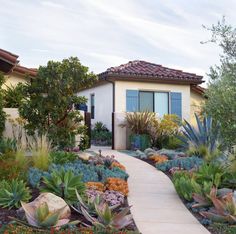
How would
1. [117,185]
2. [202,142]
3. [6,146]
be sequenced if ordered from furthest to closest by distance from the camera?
[202,142] < [6,146] < [117,185]

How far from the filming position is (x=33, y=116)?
13.6 m

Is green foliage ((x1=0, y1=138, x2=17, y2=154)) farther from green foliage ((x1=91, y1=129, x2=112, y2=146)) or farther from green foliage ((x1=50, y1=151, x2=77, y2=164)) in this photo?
green foliage ((x1=91, y1=129, x2=112, y2=146))

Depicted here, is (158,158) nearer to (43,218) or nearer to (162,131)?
(162,131)

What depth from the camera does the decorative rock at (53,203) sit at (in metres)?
6.89

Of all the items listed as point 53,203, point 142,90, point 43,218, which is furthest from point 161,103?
point 43,218

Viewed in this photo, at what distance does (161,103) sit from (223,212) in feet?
48.7

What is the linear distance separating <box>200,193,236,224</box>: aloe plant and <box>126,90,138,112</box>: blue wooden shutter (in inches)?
527

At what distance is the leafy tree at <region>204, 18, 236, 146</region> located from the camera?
7.37m

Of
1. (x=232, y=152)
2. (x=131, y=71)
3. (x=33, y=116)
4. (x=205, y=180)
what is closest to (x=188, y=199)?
(x=205, y=180)

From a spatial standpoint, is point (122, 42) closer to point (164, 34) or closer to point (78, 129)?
point (164, 34)

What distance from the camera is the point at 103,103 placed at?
2202 cm

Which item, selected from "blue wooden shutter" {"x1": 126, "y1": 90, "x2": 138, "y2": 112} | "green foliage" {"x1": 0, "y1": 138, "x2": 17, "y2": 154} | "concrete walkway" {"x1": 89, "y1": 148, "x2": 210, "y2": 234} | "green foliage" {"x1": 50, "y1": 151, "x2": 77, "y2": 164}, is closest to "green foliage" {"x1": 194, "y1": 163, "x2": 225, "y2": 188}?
"concrete walkway" {"x1": 89, "y1": 148, "x2": 210, "y2": 234}

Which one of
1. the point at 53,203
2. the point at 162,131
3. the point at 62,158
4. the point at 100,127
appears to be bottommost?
the point at 53,203

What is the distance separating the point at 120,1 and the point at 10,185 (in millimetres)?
6188
